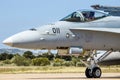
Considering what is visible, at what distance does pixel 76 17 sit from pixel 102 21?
1.28 meters

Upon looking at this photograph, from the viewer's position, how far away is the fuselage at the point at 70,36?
20.5m

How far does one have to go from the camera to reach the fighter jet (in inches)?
814

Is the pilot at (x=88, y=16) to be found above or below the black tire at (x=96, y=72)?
above

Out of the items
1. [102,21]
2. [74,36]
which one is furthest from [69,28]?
[102,21]

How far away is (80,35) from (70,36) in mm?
506

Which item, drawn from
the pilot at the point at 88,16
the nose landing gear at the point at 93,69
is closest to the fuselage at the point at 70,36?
the pilot at the point at 88,16

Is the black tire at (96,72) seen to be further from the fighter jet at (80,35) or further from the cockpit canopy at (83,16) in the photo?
the cockpit canopy at (83,16)

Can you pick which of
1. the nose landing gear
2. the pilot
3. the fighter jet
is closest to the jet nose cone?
the fighter jet

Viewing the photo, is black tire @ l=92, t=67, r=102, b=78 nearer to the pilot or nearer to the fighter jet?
the fighter jet

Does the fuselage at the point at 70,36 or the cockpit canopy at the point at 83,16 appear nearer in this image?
the fuselage at the point at 70,36

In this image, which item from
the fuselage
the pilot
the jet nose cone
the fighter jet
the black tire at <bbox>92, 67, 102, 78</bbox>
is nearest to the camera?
the jet nose cone

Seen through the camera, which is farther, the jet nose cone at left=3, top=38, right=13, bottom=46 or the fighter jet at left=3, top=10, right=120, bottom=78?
the fighter jet at left=3, top=10, right=120, bottom=78

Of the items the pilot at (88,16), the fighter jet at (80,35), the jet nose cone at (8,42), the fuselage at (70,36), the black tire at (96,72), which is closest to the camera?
the jet nose cone at (8,42)

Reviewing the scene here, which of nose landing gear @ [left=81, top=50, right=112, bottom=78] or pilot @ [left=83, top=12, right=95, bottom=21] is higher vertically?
pilot @ [left=83, top=12, right=95, bottom=21]
